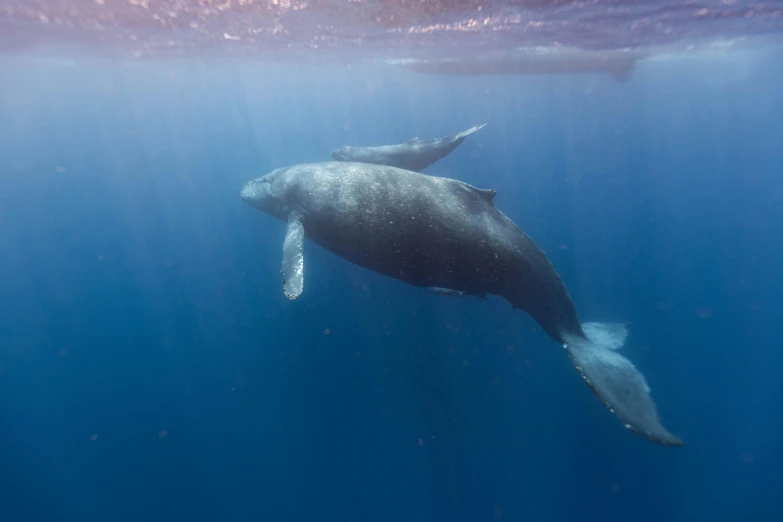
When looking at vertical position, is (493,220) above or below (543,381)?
above

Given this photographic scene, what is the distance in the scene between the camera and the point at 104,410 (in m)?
20.2

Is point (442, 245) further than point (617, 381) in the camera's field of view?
Yes

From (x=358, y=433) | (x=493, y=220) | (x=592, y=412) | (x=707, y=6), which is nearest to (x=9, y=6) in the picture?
(x=493, y=220)

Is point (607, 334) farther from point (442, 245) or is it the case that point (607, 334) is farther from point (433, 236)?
point (433, 236)

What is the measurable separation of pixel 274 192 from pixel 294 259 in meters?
3.17

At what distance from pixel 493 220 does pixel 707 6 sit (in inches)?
552

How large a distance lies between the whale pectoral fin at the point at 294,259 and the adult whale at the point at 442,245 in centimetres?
2

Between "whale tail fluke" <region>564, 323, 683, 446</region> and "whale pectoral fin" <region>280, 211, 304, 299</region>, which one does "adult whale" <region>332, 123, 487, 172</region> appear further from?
"whale tail fluke" <region>564, 323, 683, 446</region>

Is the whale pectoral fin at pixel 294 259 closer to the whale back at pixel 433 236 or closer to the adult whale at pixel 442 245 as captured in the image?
the adult whale at pixel 442 245

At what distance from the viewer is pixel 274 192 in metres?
10.9

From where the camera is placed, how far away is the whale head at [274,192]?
10.3 metres

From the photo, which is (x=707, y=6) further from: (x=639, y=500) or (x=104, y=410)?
(x=104, y=410)

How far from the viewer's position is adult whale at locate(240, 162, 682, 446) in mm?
8188

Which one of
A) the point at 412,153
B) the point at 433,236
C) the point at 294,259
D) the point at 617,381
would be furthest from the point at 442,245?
the point at 412,153
